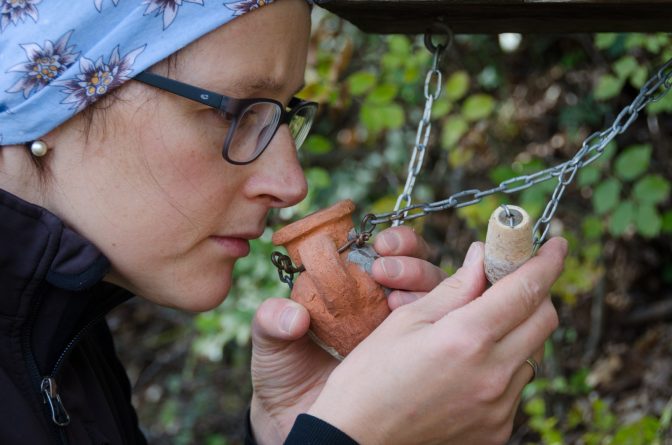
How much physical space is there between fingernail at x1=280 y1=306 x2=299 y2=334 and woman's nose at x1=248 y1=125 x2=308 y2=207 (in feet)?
0.85

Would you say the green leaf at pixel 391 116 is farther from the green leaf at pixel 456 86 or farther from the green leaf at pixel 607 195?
the green leaf at pixel 607 195

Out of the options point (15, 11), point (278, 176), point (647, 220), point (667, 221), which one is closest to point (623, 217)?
point (647, 220)

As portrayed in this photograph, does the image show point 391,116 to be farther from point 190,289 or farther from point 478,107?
point 190,289

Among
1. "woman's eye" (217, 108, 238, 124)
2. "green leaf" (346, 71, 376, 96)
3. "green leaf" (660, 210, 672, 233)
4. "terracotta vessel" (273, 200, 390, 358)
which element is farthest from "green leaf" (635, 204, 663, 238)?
"woman's eye" (217, 108, 238, 124)

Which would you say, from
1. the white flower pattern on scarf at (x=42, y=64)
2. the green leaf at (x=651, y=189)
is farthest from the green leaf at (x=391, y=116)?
the white flower pattern on scarf at (x=42, y=64)

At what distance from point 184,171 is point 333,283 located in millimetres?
423

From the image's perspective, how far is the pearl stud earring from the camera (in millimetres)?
1670

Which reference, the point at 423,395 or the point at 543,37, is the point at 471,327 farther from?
the point at 543,37

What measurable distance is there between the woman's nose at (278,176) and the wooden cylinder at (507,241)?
1.55ft

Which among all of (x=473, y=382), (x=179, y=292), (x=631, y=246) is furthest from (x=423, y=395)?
(x=631, y=246)

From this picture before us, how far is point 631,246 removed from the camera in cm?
462

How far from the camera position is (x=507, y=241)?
153 cm

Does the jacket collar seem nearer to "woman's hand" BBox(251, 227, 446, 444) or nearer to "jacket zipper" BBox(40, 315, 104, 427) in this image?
"jacket zipper" BBox(40, 315, 104, 427)

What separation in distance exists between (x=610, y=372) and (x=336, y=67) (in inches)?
90.8
